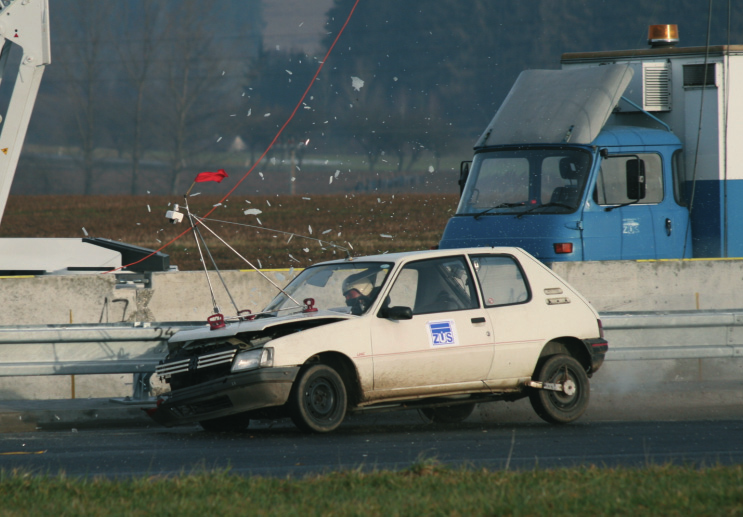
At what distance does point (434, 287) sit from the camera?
8.74 metres

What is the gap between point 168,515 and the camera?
16.4 feet

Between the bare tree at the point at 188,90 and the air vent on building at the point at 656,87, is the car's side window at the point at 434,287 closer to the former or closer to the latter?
the air vent on building at the point at 656,87

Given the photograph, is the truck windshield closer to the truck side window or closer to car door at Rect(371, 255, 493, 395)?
the truck side window

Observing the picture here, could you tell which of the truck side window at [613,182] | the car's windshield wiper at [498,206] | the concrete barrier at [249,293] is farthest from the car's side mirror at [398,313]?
the truck side window at [613,182]

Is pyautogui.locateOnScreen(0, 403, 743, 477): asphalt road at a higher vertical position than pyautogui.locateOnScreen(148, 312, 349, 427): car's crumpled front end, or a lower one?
lower

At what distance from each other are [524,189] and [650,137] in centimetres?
185

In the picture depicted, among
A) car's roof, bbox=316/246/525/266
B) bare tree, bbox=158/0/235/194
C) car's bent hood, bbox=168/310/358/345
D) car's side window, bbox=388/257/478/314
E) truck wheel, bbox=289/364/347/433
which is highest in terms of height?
bare tree, bbox=158/0/235/194

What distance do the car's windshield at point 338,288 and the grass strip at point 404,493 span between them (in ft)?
8.55

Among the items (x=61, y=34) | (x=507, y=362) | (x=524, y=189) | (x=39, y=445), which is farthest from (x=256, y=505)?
(x=61, y=34)

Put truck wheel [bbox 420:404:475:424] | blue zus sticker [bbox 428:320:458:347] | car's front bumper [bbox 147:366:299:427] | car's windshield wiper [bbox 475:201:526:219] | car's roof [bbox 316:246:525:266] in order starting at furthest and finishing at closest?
1. car's windshield wiper [bbox 475:201:526:219]
2. truck wheel [bbox 420:404:475:424]
3. car's roof [bbox 316:246:525:266]
4. blue zus sticker [bbox 428:320:458:347]
5. car's front bumper [bbox 147:366:299:427]

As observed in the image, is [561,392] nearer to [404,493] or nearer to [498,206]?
[404,493]

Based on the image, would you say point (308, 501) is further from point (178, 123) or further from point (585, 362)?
point (178, 123)

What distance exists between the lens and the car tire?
27.9 ft

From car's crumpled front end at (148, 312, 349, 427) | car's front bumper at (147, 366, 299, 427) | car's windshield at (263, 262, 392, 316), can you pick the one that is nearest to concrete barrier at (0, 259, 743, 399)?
car's windshield at (263, 262, 392, 316)
